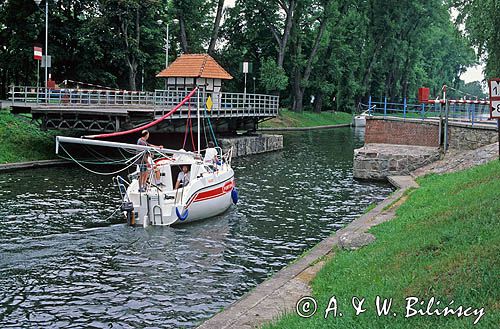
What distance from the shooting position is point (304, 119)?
71875mm

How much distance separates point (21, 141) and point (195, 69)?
16078 mm

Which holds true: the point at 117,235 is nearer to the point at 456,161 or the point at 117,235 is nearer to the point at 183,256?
the point at 183,256

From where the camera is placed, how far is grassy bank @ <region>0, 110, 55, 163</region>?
3222cm

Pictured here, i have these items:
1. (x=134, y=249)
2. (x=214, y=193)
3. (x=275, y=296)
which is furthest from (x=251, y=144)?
(x=275, y=296)

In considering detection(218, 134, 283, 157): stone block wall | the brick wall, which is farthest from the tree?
detection(218, 134, 283, 157): stone block wall

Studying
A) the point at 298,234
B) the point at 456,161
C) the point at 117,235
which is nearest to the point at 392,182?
the point at 456,161

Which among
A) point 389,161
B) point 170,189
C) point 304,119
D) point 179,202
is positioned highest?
point 304,119

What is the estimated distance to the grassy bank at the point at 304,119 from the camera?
6656 cm

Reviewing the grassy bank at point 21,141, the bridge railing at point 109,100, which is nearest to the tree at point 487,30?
the bridge railing at point 109,100

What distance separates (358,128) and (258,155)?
109 feet

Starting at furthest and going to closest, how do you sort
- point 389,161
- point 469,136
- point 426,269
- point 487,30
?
1. point 389,161
2. point 469,136
3. point 487,30
4. point 426,269

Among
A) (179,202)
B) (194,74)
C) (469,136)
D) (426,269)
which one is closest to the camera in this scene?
(426,269)

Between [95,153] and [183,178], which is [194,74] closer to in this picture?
[95,153]

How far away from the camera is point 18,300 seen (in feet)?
41.1
